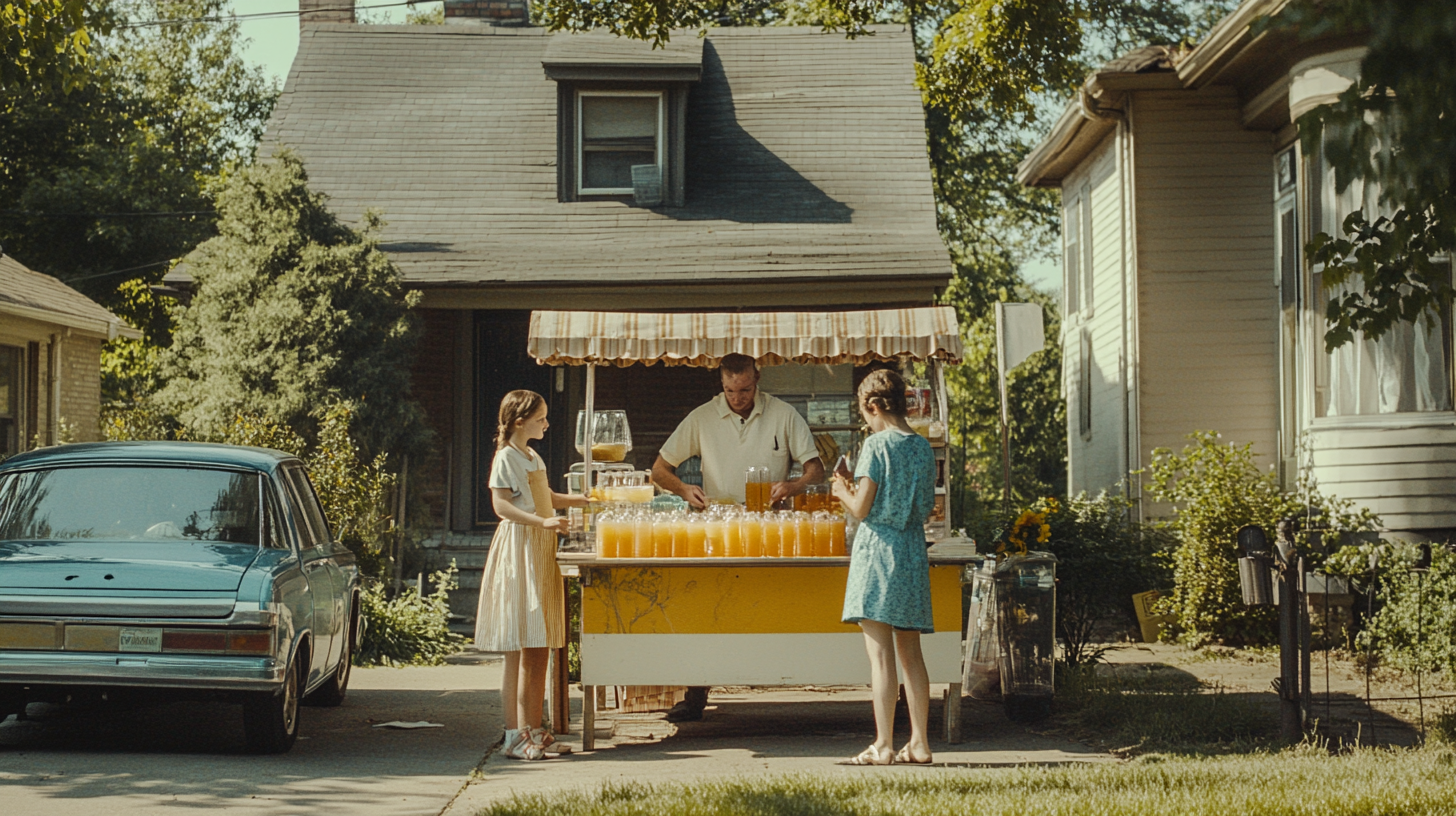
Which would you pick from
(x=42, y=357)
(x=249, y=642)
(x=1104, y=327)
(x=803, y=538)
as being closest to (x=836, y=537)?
(x=803, y=538)

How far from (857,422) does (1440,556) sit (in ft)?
14.4

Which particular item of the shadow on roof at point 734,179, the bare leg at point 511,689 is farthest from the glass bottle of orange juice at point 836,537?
the shadow on roof at point 734,179

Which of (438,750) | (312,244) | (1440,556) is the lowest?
(438,750)

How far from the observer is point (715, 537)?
759 cm

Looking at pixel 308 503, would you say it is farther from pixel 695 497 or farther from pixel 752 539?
pixel 752 539

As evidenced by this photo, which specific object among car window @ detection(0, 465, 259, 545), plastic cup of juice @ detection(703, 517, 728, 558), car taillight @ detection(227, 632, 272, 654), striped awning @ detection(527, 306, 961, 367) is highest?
striped awning @ detection(527, 306, 961, 367)

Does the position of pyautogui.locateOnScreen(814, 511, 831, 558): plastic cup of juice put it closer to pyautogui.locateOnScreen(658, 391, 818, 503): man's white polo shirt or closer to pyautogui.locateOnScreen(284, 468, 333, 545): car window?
pyautogui.locateOnScreen(658, 391, 818, 503): man's white polo shirt

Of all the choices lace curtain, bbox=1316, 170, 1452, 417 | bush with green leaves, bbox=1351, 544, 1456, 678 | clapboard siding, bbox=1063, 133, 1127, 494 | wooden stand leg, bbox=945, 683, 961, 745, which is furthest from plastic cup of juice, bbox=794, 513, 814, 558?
clapboard siding, bbox=1063, 133, 1127, 494

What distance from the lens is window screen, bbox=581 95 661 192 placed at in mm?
18188

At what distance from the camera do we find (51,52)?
10.1 meters

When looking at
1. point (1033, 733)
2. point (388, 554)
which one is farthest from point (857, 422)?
point (388, 554)

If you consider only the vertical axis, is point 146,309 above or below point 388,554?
above

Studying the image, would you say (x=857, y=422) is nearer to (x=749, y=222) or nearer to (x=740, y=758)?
(x=740, y=758)

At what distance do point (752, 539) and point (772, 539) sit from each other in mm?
106
